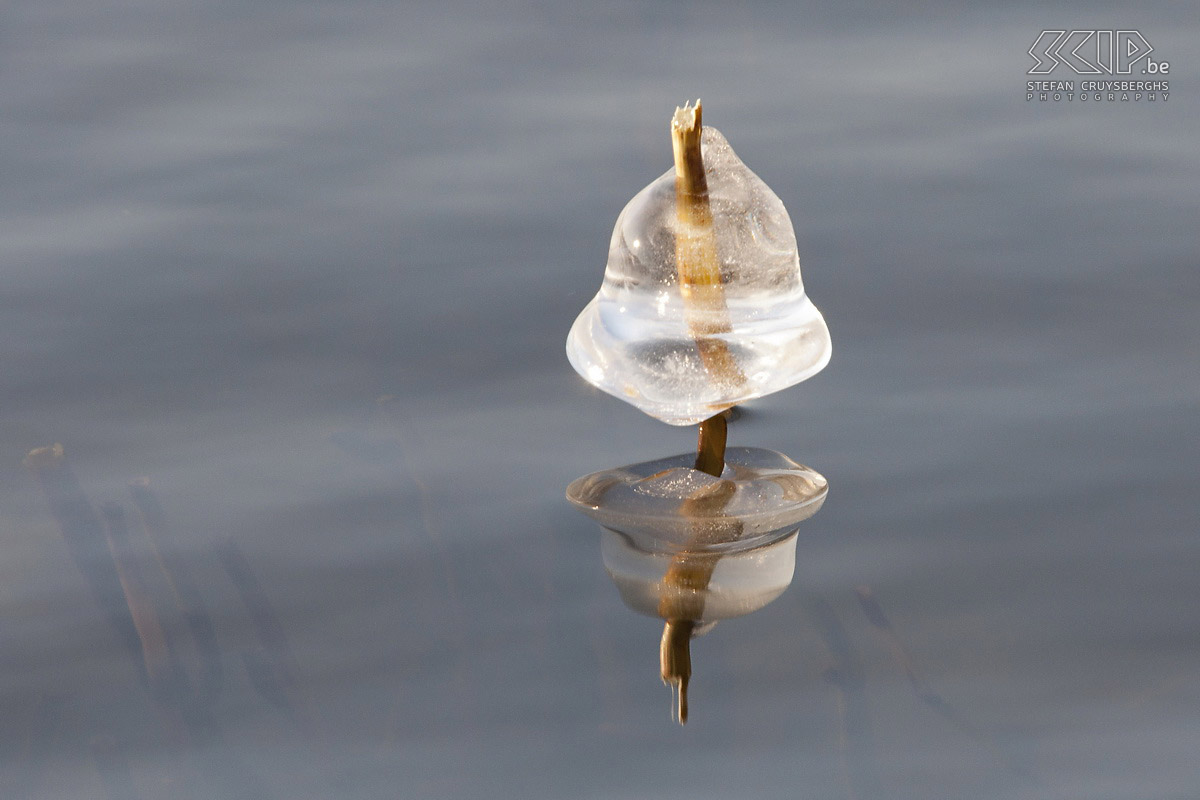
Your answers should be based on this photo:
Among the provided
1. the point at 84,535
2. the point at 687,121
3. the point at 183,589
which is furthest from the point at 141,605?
the point at 687,121

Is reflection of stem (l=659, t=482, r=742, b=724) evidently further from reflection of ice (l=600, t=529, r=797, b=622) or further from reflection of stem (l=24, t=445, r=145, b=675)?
reflection of stem (l=24, t=445, r=145, b=675)

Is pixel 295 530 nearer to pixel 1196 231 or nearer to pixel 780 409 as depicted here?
pixel 780 409

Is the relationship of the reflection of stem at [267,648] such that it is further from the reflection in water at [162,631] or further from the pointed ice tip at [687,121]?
the pointed ice tip at [687,121]

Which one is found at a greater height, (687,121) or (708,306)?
(687,121)

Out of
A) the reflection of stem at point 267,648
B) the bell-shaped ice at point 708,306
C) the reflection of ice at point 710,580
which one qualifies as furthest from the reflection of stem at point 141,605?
the bell-shaped ice at point 708,306

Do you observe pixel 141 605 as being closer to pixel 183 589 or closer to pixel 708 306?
pixel 183 589

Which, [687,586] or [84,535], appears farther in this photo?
[84,535]
